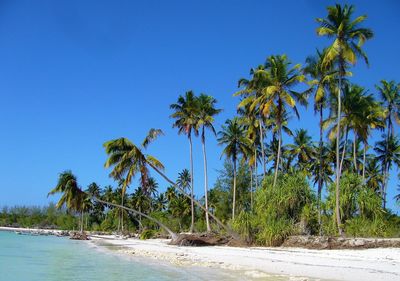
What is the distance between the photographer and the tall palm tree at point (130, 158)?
34.9m

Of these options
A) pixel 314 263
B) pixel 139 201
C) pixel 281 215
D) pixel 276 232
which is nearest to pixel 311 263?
pixel 314 263

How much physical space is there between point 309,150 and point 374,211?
23060 millimetres

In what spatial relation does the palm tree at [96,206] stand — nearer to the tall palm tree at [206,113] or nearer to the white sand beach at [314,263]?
the tall palm tree at [206,113]

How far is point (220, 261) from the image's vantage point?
70.6 ft

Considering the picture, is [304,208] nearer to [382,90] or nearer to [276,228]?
[276,228]

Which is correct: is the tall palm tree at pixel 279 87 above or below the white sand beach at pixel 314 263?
above

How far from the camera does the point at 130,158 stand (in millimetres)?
35469

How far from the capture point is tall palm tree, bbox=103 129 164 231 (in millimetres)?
34875

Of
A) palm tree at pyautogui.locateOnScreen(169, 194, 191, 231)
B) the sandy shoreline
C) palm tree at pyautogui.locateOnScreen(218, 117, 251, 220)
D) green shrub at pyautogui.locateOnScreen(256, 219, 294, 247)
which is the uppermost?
palm tree at pyautogui.locateOnScreen(218, 117, 251, 220)

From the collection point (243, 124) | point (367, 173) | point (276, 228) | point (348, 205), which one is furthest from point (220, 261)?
point (367, 173)

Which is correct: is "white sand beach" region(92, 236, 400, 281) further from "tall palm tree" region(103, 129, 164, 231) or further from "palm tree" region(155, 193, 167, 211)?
"palm tree" region(155, 193, 167, 211)

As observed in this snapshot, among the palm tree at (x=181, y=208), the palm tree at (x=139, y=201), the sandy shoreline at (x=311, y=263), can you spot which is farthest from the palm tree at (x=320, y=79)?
the palm tree at (x=139, y=201)

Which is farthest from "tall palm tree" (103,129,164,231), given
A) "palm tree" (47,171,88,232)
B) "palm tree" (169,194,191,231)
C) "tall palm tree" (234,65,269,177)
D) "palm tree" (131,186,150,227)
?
"palm tree" (131,186,150,227)

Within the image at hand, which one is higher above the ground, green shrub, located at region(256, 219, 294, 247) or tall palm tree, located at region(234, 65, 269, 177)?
tall palm tree, located at region(234, 65, 269, 177)
